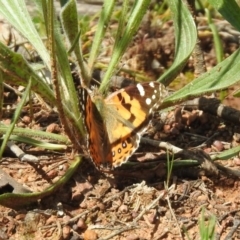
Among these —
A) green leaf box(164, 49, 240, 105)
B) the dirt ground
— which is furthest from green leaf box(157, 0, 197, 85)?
the dirt ground

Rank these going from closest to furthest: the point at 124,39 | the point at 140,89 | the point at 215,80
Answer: the point at 140,89
the point at 215,80
the point at 124,39

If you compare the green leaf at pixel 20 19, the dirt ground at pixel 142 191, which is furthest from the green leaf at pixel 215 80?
the green leaf at pixel 20 19

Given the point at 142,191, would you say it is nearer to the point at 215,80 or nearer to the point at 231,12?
the point at 215,80

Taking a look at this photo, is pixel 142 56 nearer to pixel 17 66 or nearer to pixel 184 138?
pixel 184 138

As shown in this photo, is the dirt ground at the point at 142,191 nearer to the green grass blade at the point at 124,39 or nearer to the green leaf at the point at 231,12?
the green grass blade at the point at 124,39

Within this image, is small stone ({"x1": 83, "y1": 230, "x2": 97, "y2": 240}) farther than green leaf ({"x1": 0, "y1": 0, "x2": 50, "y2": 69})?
No

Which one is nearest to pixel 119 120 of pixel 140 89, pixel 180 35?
pixel 140 89

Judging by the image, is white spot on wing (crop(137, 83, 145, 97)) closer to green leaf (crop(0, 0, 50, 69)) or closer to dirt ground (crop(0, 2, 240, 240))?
dirt ground (crop(0, 2, 240, 240))
